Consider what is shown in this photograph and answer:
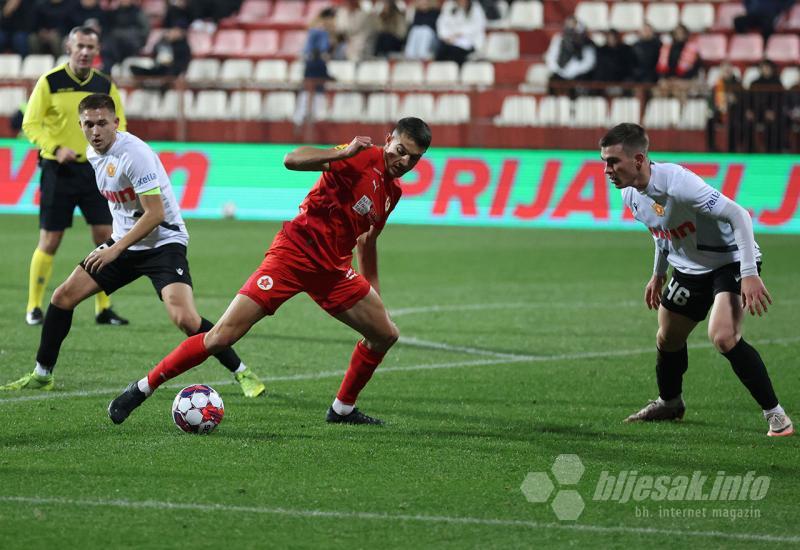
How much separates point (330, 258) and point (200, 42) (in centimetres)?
2053

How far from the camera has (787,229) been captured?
1950cm

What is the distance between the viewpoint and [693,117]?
21.0 metres

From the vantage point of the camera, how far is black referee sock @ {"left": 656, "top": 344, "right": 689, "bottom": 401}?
8094 millimetres

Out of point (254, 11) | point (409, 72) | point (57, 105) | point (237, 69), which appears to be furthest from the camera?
point (254, 11)

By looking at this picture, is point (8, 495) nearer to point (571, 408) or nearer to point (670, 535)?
point (670, 535)

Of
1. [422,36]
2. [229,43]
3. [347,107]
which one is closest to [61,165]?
[347,107]

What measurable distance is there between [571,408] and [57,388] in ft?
10.7

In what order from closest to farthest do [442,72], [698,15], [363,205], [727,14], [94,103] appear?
[363,205] < [94,103] < [442,72] < [698,15] < [727,14]

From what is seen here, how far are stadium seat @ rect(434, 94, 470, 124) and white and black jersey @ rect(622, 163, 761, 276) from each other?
1427 cm

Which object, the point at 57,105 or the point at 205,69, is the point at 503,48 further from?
the point at 57,105

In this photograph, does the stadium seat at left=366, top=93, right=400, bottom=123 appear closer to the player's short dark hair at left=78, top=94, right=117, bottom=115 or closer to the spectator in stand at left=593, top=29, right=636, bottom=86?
the spectator in stand at left=593, top=29, right=636, bottom=86

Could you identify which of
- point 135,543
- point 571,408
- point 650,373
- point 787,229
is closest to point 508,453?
point 571,408

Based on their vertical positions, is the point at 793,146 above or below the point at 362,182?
below

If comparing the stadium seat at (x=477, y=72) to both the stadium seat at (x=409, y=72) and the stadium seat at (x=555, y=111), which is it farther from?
the stadium seat at (x=555, y=111)
